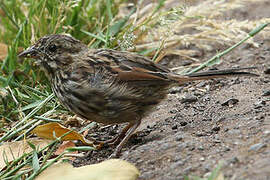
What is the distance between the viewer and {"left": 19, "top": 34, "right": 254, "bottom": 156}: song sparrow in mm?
4008

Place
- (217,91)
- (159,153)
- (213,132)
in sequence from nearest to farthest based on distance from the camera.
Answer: (159,153)
(213,132)
(217,91)

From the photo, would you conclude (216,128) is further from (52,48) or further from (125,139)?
(52,48)

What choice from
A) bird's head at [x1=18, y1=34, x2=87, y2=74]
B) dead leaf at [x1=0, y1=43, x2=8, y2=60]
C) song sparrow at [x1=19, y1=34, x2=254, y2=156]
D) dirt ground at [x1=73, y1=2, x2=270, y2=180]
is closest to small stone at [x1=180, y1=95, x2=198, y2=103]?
dirt ground at [x1=73, y1=2, x2=270, y2=180]

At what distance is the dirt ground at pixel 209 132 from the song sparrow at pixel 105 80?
11.8 inches

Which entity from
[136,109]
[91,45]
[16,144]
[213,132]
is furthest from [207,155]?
[91,45]

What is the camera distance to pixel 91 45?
5828mm

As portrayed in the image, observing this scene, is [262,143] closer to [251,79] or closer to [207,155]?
[207,155]

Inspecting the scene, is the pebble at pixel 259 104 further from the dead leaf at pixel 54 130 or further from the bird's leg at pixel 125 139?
the dead leaf at pixel 54 130

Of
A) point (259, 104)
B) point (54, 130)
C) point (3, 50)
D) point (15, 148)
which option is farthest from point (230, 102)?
point (3, 50)

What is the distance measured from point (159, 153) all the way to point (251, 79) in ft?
6.66

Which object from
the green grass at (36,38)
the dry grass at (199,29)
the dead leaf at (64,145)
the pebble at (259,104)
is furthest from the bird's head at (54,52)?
the pebble at (259,104)

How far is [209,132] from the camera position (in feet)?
12.8

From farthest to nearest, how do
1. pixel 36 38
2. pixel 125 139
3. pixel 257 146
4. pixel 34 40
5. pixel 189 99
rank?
pixel 36 38, pixel 34 40, pixel 189 99, pixel 125 139, pixel 257 146

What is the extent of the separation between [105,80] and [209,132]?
96 cm
